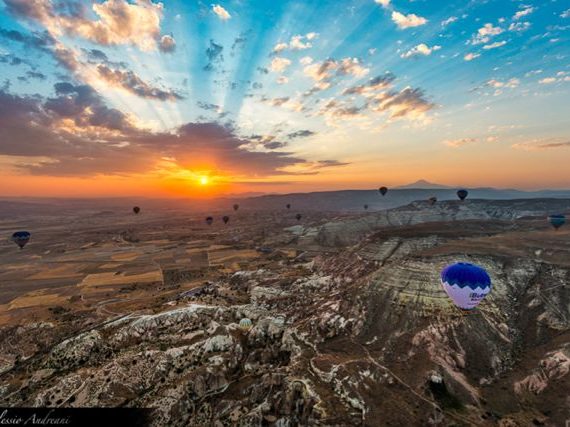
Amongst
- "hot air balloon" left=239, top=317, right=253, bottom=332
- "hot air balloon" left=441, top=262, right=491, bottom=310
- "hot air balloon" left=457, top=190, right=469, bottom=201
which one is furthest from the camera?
"hot air balloon" left=457, top=190, right=469, bottom=201

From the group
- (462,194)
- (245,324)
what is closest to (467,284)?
(245,324)

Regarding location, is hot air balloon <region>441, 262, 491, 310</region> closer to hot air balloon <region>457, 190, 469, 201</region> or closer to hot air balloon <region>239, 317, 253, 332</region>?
hot air balloon <region>239, 317, 253, 332</region>

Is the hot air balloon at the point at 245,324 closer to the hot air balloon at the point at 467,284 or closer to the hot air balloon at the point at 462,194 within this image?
the hot air balloon at the point at 467,284

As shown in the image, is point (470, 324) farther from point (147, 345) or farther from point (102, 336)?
point (102, 336)

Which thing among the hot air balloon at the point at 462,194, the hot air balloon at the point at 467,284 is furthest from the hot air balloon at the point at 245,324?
the hot air balloon at the point at 462,194

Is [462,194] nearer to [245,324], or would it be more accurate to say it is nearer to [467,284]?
[467,284]

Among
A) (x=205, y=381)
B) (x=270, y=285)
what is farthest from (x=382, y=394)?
(x=270, y=285)

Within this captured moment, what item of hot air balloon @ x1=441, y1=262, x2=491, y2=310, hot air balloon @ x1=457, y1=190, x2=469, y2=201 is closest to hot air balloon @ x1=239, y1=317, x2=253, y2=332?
hot air balloon @ x1=441, y1=262, x2=491, y2=310
